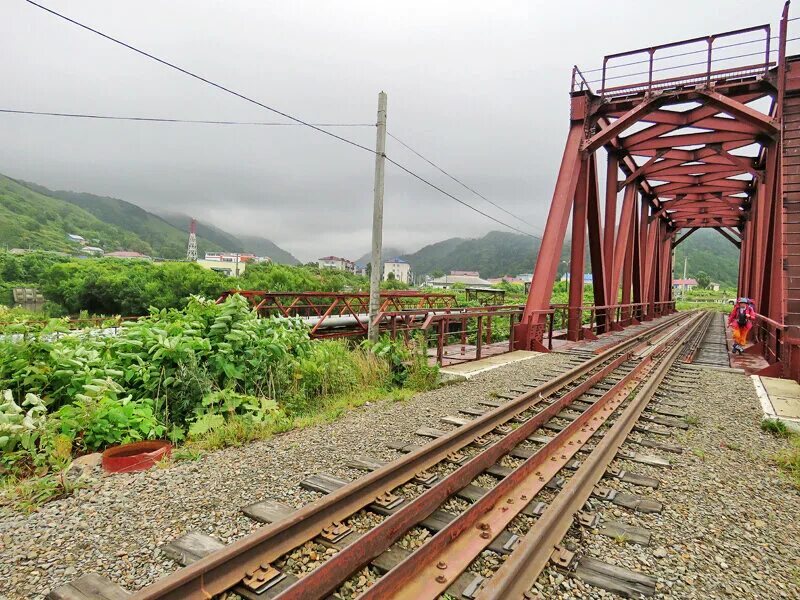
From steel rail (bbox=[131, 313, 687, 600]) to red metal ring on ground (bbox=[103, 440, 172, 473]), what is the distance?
188 centimetres

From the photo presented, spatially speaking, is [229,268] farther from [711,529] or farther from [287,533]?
[711,529]

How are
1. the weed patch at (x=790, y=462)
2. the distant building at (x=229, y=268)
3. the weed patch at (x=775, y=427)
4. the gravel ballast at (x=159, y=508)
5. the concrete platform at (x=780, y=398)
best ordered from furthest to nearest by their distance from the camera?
the distant building at (x=229, y=268) → the concrete platform at (x=780, y=398) → the weed patch at (x=775, y=427) → the weed patch at (x=790, y=462) → the gravel ballast at (x=159, y=508)

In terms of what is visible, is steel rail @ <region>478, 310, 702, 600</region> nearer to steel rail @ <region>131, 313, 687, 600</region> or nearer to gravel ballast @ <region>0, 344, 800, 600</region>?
gravel ballast @ <region>0, 344, 800, 600</region>

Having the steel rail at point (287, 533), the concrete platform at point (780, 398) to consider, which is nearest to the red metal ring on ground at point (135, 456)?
the steel rail at point (287, 533)

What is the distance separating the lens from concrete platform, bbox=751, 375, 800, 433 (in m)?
5.68

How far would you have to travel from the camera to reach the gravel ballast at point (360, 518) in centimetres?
241

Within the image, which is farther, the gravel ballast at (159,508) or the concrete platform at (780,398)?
the concrete platform at (780,398)

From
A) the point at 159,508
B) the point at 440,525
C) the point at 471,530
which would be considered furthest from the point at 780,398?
the point at 159,508

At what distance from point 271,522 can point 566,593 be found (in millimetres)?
1768

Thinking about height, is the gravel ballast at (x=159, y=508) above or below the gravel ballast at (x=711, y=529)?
above

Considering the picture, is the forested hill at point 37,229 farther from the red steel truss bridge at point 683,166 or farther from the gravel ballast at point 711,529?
the gravel ballast at point 711,529

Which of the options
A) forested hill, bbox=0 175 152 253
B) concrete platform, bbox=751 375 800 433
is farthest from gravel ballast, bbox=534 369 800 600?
forested hill, bbox=0 175 152 253

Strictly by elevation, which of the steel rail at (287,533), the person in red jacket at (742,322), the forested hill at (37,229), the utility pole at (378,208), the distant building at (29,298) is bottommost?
the distant building at (29,298)

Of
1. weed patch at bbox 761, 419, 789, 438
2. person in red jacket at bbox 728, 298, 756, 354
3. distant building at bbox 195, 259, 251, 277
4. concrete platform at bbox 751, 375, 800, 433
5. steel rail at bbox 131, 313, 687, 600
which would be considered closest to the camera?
steel rail at bbox 131, 313, 687, 600
